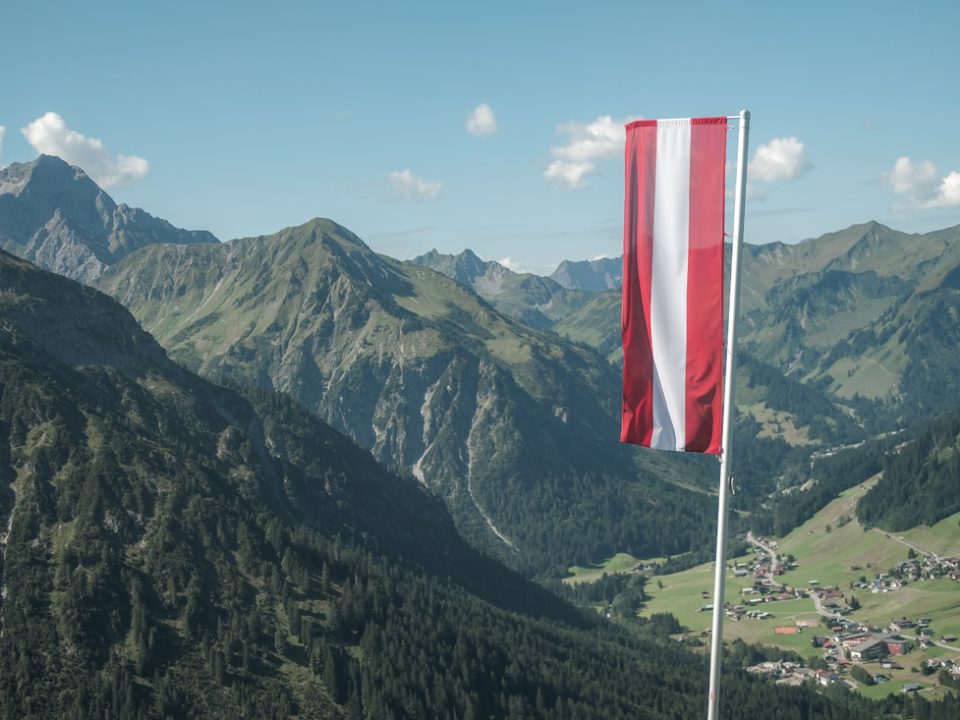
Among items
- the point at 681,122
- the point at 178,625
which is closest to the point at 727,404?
the point at 681,122

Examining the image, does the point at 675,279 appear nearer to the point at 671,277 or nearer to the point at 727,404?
the point at 671,277

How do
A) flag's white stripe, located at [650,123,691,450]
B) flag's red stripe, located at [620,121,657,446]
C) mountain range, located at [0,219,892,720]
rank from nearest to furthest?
flag's white stripe, located at [650,123,691,450] < flag's red stripe, located at [620,121,657,446] < mountain range, located at [0,219,892,720]

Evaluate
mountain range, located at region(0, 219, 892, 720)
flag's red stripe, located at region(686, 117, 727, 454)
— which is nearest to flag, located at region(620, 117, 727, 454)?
flag's red stripe, located at region(686, 117, 727, 454)

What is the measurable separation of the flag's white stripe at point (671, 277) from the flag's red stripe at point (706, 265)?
23 cm

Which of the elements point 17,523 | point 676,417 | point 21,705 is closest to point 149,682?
point 21,705

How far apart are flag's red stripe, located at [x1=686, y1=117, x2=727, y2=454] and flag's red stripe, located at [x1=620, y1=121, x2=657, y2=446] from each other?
54.3 inches

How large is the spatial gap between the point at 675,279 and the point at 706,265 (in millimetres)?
1063

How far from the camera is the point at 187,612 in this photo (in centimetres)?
16912

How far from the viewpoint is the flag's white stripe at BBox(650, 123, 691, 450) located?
32.0 m

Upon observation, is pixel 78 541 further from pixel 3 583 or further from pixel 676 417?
pixel 676 417

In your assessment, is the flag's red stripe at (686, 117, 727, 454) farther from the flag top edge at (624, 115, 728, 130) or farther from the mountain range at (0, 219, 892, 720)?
the mountain range at (0, 219, 892, 720)

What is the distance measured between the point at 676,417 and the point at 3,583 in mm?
162721

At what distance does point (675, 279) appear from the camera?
32312mm

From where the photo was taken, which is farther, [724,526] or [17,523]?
[17,523]
